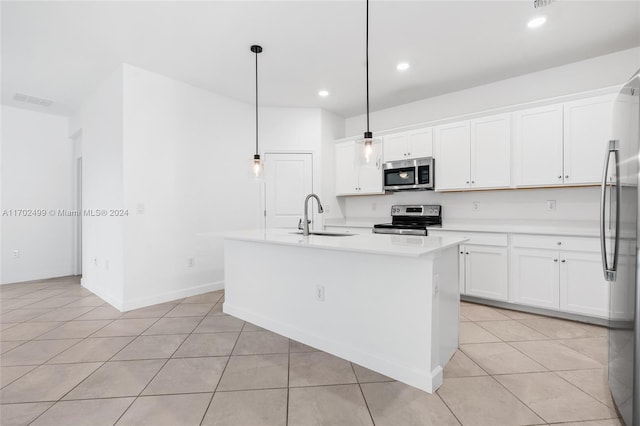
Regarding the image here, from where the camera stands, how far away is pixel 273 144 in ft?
15.6

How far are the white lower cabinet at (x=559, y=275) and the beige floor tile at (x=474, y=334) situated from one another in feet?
2.47

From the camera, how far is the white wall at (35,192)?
15.3ft

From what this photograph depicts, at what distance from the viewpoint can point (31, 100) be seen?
4.34 m

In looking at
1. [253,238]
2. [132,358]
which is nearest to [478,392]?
[253,238]

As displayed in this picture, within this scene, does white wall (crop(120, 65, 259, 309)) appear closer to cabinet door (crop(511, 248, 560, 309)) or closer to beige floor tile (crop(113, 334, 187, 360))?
beige floor tile (crop(113, 334, 187, 360))

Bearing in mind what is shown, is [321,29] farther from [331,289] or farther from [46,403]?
[46,403]

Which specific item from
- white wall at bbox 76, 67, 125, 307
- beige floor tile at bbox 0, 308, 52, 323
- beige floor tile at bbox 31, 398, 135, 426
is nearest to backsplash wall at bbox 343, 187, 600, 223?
white wall at bbox 76, 67, 125, 307

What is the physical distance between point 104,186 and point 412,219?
407 cm

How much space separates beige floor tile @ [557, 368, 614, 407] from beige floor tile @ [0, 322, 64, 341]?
422cm

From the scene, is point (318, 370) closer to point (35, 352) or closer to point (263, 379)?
point (263, 379)

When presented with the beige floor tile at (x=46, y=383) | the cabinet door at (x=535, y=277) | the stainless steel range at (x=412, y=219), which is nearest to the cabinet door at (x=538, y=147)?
the cabinet door at (x=535, y=277)

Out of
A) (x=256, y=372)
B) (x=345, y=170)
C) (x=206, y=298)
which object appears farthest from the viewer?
(x=345, y=170)

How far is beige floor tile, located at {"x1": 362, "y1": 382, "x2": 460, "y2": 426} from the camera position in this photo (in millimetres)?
1594

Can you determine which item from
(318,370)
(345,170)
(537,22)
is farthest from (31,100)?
(537,22)
